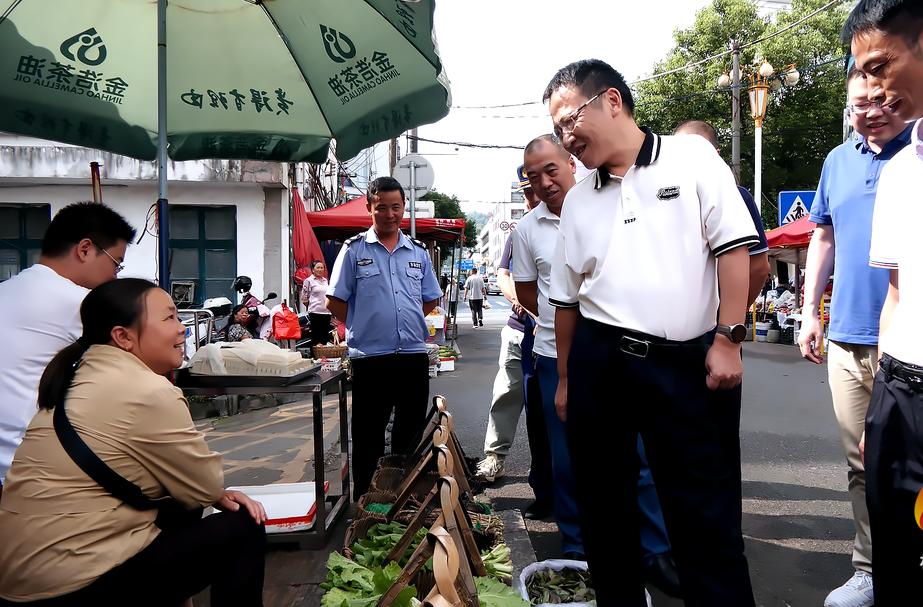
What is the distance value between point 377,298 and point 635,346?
2.19m

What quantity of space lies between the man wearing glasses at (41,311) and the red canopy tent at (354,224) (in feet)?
31.1

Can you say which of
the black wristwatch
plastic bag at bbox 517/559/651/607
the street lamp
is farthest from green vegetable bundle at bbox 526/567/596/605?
the street lamp

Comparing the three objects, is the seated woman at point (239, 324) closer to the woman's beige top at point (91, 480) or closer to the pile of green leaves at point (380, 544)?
the pile of green leaves at point (380, 544)

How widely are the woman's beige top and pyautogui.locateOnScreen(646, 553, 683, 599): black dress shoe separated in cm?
216

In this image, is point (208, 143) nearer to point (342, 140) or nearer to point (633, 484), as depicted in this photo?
point (342, 140)

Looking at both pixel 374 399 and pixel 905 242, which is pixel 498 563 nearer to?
pixel 374 399

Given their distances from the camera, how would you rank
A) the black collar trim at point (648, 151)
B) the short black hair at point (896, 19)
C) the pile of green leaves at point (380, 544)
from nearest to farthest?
the short black hair at point (896, 19) < the black collar trim at point (648, 151) < the pile of green leaves at point (380, 544)

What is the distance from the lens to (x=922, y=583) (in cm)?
165

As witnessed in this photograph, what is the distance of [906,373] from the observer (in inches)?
65.5

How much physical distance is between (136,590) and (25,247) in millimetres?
14910

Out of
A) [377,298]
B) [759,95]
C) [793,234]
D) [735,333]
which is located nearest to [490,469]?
[377,298]

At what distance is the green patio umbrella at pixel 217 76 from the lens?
10.5ft

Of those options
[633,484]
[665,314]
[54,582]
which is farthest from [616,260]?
[54,582]

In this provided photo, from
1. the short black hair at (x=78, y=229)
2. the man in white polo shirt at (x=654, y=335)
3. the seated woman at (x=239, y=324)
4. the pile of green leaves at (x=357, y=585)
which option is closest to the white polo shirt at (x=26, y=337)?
the short black hair at (x=78, y=229)
